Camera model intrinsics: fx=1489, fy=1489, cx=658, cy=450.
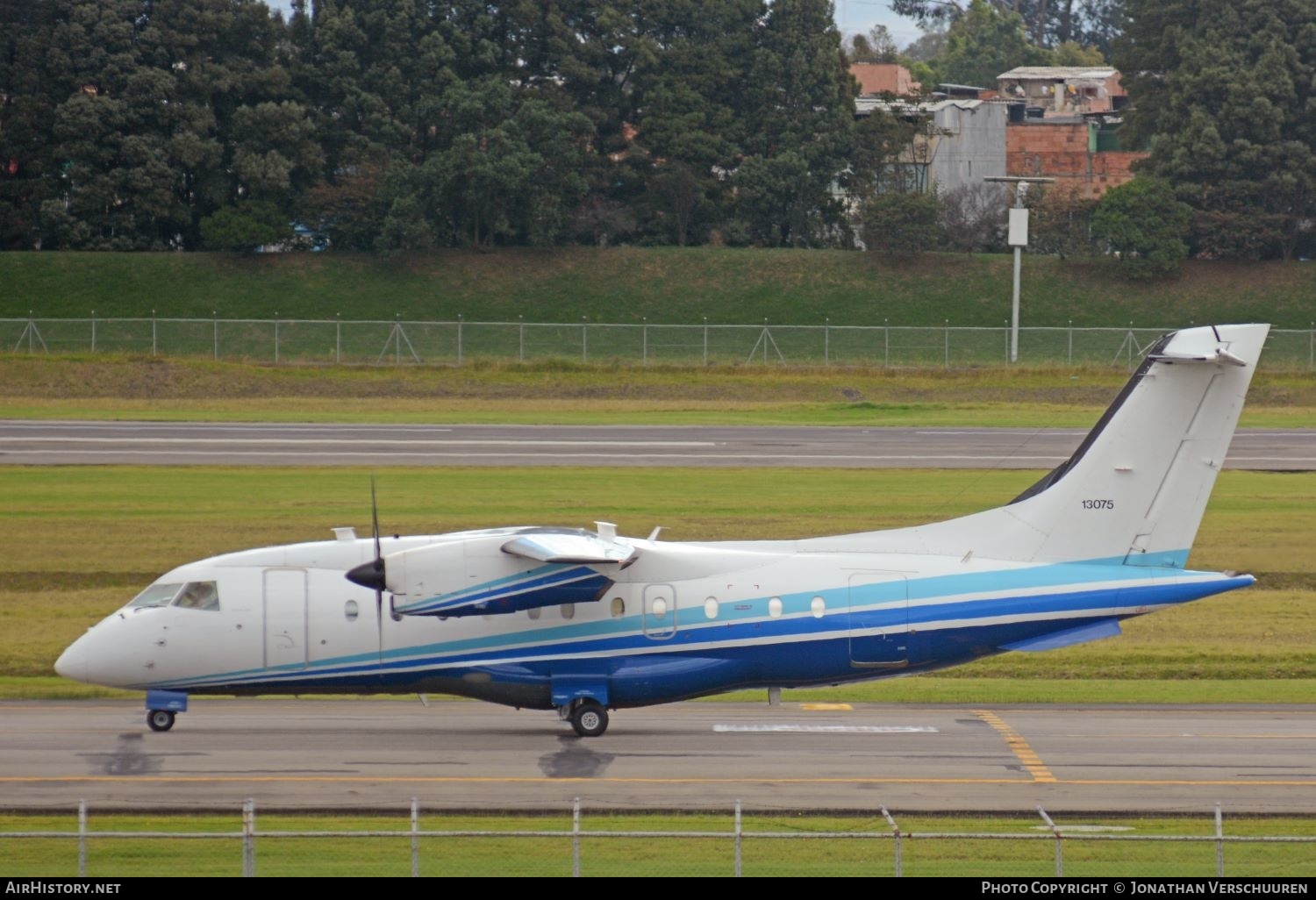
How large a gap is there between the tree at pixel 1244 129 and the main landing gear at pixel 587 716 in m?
87.6

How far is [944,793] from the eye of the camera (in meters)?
21.0

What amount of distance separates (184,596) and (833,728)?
10.8m

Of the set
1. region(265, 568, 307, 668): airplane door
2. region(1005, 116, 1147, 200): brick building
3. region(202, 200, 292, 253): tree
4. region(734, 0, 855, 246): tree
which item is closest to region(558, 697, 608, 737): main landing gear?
region(265, 568, 307, 668): airplane door

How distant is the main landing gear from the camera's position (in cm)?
2359

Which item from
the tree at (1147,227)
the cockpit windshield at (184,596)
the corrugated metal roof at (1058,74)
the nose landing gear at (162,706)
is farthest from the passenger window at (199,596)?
the corrugated metal roof at (1058,74)

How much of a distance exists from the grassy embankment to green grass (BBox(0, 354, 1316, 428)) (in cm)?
1651

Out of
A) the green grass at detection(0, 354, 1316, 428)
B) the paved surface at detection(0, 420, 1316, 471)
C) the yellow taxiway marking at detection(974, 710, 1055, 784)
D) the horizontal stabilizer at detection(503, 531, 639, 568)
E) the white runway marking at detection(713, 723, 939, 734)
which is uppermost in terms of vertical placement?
the horizontal stabilizer at detection(503, 531, 639, 568)

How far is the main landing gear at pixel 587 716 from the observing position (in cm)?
2359

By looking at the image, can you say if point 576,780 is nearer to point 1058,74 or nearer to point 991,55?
point 1058,74

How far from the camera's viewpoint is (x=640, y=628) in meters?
23.3

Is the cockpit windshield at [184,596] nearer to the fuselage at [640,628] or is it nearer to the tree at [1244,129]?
the fuselage at [640,628]

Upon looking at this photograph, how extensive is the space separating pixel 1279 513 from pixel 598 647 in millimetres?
31816

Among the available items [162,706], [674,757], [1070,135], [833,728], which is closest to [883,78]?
[1070,135]

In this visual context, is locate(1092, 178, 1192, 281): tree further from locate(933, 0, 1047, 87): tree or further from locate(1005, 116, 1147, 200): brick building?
locate(933, 0, 1047, 87): tree
